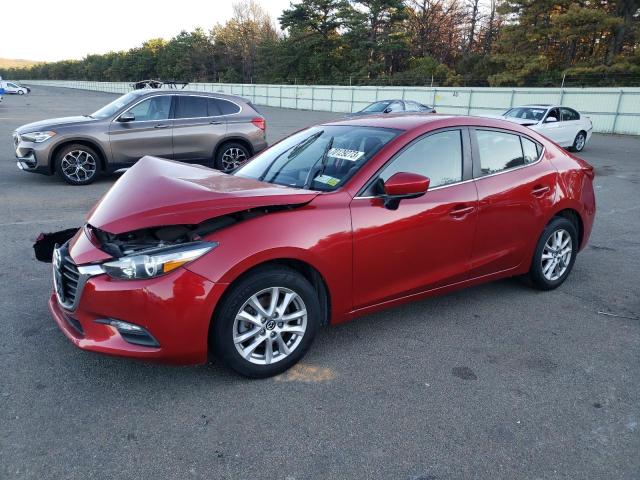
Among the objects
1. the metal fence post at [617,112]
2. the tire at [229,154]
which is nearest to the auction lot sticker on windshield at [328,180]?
the tire at [229,154]

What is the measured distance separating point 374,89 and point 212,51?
5121cm

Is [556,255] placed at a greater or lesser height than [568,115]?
lesser

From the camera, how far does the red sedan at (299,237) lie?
9.10 feet

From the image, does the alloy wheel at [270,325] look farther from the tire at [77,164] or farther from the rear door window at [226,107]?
the rear door window at [226,107]

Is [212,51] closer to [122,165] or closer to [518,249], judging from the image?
[122,165]

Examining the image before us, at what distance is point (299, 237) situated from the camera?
303 centimetres

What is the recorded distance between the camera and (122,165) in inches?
363

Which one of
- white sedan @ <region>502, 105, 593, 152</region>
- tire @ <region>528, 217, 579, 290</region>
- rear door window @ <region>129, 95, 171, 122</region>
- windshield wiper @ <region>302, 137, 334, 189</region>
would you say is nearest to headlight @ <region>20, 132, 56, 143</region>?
rear door window @ <region>129, 95, 171, 122</region>

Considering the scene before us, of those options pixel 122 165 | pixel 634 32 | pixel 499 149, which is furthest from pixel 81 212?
pixel 634 32

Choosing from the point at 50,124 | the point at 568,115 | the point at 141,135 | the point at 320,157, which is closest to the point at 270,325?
the point at 320,157

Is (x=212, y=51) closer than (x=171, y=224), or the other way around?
(x=171, y=224)

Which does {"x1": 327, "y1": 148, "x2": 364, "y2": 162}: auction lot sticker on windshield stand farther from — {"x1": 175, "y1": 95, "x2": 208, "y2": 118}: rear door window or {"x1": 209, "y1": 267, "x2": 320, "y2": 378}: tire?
{"x1": 175, "y1": 95, "x2": 208, "y2": 118}: rear door window

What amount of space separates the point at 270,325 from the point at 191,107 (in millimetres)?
7653

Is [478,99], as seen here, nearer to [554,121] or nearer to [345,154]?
[554,121]
